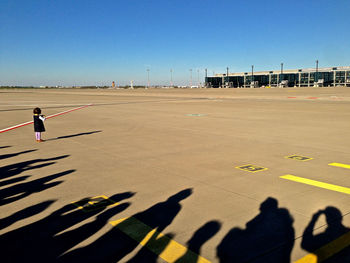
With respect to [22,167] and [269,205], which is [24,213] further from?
[269,205]

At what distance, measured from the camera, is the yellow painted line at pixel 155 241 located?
12.9ft

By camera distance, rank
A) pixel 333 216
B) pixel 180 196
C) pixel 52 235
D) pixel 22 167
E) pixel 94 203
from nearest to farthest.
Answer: pixel 52 235, pixel 333 216, pixel 94 203, pixel 180 196, pixel 22 167

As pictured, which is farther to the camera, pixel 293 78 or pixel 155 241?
pixel 293 78

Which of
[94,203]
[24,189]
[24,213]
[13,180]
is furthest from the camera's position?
[13,180]

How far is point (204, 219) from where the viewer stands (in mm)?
5004

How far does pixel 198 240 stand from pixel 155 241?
1.97 feet

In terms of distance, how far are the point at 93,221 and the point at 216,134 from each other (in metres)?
9.38

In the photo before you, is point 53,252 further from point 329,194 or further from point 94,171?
point 329,194

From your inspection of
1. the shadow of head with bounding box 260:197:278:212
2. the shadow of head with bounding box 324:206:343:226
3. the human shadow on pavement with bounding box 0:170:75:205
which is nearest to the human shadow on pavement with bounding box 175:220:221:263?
the shadow of head with bounding box 260:197:278:212

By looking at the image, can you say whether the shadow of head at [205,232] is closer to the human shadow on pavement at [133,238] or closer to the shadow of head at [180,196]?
the human shadow on pavement at [133,238]

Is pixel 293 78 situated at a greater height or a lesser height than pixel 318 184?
greater

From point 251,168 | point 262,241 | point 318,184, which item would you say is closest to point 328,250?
point 262,241

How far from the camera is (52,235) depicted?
4.52m

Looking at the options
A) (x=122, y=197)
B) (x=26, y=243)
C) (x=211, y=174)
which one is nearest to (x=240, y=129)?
(x=211, y=174)
